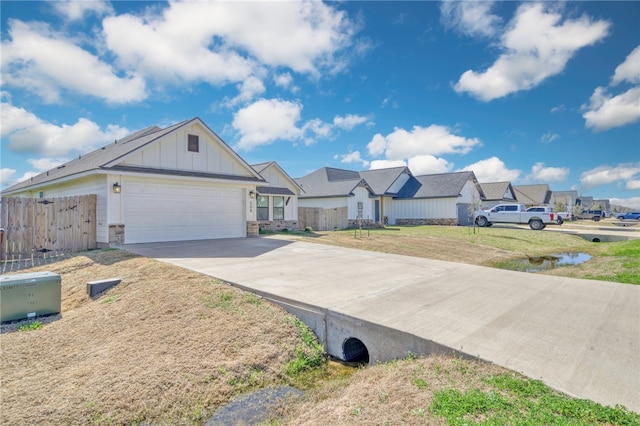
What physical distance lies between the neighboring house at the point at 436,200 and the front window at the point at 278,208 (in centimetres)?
1405

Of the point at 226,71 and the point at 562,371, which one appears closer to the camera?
the point at 562,371

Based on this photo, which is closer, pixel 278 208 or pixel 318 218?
pixel 278 208

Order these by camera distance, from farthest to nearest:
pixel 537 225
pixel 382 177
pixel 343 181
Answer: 1. pixel 382 177
2. pixel 343 181
3. pixel 537 225

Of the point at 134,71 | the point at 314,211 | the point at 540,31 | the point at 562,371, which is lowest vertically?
the point at 562,371

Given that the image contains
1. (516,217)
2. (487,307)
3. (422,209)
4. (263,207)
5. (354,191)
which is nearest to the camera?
(487,307)

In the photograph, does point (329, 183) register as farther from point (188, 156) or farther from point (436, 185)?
point (188, 156)

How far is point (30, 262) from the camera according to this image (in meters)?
10.1

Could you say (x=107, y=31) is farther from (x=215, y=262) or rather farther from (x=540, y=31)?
(x=540, y=31)

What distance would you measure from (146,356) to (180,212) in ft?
32.0

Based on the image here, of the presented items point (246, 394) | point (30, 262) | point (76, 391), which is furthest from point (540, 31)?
point (30, 262)

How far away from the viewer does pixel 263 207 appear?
21.6m

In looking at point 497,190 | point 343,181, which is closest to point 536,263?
point 343,181

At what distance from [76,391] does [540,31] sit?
15188mm

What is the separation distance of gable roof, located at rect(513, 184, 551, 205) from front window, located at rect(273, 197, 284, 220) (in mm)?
41931
